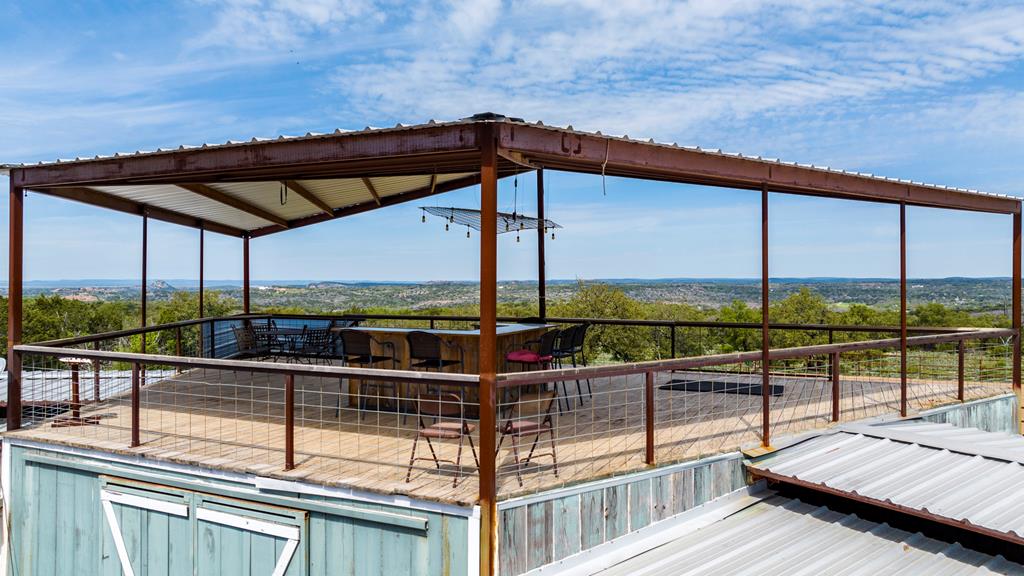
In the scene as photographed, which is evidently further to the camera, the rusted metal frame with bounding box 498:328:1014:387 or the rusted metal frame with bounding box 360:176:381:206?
the rusted metal frame with bounding box 360:176:381:206

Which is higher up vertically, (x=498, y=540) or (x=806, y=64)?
(x=806, y=64)

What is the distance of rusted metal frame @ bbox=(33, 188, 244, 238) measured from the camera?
677cm

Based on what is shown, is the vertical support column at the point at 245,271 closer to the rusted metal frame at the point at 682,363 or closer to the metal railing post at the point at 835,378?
the rusted metal frame at the point at 682,363

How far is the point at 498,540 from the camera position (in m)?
3.93

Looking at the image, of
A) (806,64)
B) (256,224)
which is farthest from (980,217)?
(806,64)

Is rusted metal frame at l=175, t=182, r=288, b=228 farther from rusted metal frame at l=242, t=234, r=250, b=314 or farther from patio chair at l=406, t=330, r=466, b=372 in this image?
patio chair at l=406, t=330, r=466, b=372

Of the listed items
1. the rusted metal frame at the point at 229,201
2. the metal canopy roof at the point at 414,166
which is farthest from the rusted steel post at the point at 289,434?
the rusted metal frame at the point at 229,201

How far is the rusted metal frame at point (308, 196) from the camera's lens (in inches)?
301

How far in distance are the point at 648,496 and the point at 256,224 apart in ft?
29.4

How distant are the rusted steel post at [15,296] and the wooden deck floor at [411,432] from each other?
0.26 m

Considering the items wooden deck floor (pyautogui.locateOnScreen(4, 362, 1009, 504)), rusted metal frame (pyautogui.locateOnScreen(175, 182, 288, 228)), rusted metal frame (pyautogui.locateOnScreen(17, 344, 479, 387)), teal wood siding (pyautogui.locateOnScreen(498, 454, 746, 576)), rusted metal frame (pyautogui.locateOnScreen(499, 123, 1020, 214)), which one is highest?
rusted metal frame (pyautogui.locateOnScreen(175, 182, 288, 228))

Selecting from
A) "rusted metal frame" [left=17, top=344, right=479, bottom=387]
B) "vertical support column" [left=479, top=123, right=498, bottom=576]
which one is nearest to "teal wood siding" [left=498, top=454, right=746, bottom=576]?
"vertical support column" [left=479, top=123, right=498, bottom=576]

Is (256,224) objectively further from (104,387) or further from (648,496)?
(648,496)

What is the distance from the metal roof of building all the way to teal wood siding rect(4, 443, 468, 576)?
1289 mm
